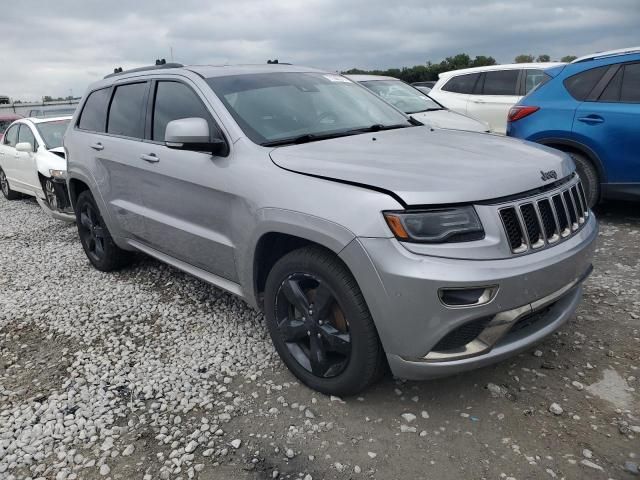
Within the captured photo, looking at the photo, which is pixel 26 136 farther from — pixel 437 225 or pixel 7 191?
pixel 437 225

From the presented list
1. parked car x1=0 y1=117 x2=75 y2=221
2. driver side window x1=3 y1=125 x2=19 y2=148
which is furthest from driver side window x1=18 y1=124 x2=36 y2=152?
driver side window x1=3 y1=125 x2=19 y2=148

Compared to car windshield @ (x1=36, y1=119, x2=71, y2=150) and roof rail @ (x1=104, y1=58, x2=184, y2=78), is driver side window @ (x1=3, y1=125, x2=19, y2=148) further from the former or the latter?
roof rail @ (x1=104, y1=58, x2=184, y2=78)

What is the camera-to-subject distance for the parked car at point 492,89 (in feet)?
29.7

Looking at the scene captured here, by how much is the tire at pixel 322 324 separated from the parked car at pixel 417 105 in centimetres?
478

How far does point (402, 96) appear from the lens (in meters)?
8.07

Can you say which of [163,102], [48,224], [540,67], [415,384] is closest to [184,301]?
[163,102]

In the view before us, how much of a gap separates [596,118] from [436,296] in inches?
164

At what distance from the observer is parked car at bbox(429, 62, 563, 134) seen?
9.05 m

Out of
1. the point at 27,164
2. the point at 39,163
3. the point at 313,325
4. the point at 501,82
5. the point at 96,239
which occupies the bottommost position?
the point at 96,239

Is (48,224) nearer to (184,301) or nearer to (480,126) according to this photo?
(184,301)

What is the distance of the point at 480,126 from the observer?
24.0 feet

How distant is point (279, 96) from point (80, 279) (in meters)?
2.88

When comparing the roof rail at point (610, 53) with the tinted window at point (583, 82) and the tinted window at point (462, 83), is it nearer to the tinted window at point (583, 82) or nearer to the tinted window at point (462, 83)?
the tinted window at point (583, 82)

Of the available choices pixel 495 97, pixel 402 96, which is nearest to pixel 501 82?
pixel 495 97
